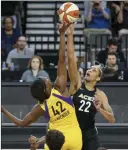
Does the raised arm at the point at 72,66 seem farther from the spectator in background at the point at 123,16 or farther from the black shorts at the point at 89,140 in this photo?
the spectator in background at the point at 123,16

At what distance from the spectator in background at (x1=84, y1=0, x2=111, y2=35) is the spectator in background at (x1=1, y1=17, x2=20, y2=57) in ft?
4.93

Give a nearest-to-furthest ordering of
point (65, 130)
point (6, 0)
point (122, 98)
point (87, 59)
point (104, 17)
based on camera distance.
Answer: point (65, 130) < point (122, 98) < point (87, 59) < point (104, 17) < point (6, 0)

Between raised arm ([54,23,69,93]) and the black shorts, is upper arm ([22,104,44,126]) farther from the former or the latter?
the black shorts

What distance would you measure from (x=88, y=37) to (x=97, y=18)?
670mm

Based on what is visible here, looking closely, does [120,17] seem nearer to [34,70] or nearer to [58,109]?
[34,70]

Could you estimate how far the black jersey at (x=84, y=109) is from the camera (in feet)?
24.5

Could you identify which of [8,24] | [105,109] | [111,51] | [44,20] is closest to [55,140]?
[105,109]

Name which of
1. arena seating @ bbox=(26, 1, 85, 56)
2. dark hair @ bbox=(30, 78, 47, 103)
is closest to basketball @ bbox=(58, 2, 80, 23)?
dark hair @ bbox=(30, 78, 47, 103)

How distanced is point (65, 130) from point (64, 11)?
1365mm

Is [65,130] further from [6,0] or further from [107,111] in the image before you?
[6,0]

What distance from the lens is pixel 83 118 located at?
747 centimetres

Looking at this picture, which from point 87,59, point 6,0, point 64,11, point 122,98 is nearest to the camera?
point 64,11

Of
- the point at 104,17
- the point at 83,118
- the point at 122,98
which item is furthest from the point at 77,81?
the point at 104,17

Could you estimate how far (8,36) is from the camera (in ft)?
48.1
